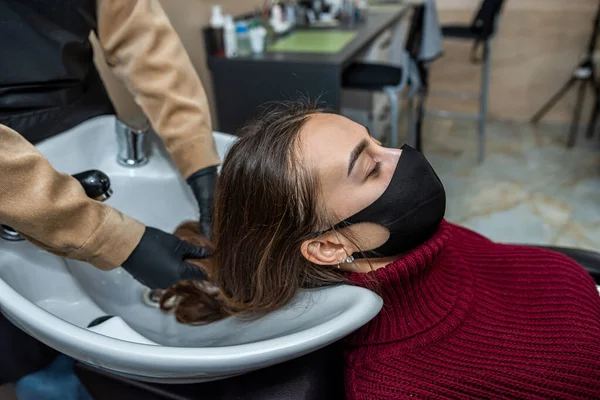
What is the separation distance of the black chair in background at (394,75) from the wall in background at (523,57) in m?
1.08

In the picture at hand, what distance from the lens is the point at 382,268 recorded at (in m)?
0.71

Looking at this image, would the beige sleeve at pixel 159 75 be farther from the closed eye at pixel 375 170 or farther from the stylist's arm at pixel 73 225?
the closed eye at pixel 375 170

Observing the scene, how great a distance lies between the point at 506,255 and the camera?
94 cm

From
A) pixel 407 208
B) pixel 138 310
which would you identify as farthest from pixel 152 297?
pixel 407 208

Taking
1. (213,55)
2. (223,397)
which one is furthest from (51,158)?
(213,55)

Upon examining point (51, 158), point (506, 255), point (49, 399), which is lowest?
point (49, 399)

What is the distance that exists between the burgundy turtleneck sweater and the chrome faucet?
0.57m

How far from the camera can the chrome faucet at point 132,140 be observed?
38.0 inches

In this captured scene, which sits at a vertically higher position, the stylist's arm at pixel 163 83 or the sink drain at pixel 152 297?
the stylist's arm at pixel 163 83

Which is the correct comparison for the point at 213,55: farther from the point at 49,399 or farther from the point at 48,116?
the point at 49,399

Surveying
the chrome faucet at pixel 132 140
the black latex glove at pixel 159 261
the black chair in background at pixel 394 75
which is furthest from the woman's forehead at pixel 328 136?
the black chair in background at pixel 394 75

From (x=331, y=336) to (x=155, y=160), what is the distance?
672mm

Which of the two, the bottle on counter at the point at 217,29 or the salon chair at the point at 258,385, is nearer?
the salon chair at the point at 258,385

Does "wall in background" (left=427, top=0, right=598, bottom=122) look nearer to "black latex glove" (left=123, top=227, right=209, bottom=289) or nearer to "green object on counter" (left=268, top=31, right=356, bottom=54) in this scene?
"green object on counter" (left=268, top=31, right=356, bottom=54)
